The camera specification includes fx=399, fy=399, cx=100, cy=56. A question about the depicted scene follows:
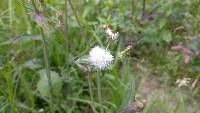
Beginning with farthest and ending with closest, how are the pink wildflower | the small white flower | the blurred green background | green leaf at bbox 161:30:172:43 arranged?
green leaf at bbox 161:30:172:43 → the pink wildflower → the blurred green background → the small white flower

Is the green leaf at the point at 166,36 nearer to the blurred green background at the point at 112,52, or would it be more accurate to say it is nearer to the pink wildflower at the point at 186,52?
the blurred green background at the point at 112,52

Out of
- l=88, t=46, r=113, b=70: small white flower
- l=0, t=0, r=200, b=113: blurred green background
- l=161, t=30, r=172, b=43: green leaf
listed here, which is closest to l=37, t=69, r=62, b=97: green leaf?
l=0, t=0, r=200, b=113: blurred green background

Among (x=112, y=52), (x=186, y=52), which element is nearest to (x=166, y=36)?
(x=186, y=52)

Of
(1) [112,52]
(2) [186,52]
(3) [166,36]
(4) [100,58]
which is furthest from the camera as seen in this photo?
(3) [166,36]

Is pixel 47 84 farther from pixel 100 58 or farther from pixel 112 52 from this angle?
pixel 100 58

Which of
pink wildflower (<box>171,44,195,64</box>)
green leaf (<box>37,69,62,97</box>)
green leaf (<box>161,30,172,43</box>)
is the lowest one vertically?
green leaf (<box>37,69,62,97</box>)

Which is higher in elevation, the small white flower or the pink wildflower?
the small white flower

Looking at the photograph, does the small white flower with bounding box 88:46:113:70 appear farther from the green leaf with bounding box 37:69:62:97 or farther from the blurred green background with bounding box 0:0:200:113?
the green leaf with bounding box 37:69:62:97
